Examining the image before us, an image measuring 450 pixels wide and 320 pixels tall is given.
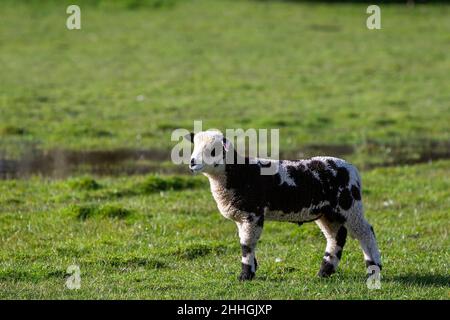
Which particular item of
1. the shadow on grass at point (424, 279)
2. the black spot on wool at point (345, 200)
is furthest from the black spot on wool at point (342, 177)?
the shadow on grass at point (424, 279)

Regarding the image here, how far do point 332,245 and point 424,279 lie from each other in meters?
1.35

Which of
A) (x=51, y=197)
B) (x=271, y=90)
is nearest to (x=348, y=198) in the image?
(x=51, y=197)

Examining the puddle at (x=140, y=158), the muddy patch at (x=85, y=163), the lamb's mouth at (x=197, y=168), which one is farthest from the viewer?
the puddle at (x=140, y=158)

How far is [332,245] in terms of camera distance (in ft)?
41.6

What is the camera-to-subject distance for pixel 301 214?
12.3 meters

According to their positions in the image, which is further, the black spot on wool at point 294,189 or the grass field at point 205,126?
the grass field at point 205,126

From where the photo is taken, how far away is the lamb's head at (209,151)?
1155 cm

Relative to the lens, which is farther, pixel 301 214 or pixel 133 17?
pixel 133 17

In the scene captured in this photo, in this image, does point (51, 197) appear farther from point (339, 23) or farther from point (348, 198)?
point (339, 23)

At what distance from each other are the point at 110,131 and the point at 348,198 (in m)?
15.5

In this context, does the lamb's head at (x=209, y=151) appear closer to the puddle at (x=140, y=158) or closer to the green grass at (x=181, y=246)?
the green grass at (x=181, y=246)

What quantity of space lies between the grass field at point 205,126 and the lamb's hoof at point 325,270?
0.13 m

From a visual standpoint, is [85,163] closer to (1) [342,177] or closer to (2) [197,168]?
(1) [342,177]

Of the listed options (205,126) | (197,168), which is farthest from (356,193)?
(205,126)
